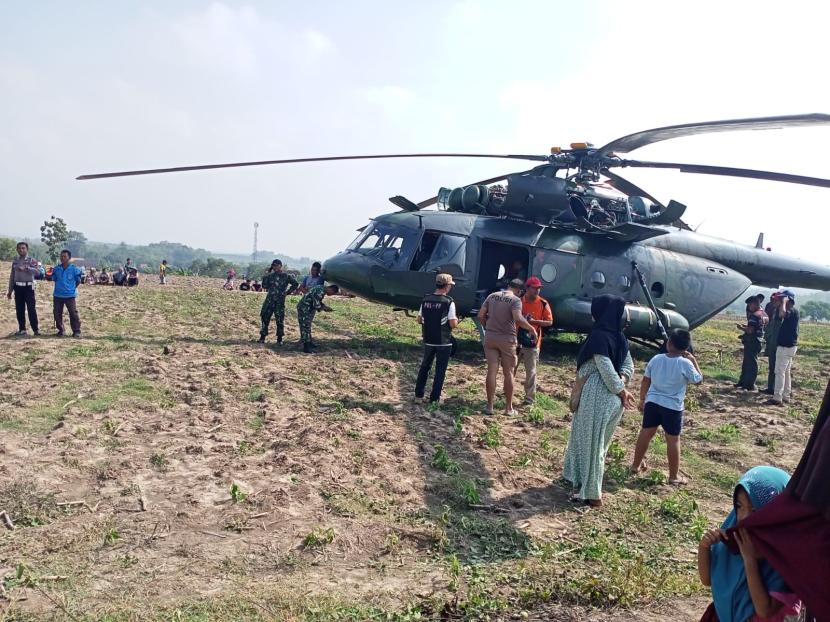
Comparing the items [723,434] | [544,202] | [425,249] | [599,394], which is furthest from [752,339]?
[599,394]

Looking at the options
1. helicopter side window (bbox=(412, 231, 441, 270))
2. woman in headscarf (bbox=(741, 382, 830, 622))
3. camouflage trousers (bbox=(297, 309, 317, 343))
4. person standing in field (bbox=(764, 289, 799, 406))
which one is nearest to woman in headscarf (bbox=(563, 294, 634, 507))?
woman in headscarf (bbox=(741, 382, 830, 622))

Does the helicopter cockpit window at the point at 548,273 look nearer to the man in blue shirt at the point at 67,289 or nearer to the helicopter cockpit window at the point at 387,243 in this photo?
the helicopter cockpit window at the point at 387,243

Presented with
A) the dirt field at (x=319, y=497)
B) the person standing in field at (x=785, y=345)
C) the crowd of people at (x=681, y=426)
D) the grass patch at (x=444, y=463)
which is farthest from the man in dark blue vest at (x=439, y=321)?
the person standing in field at (x=785, y=345)

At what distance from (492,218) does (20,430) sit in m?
8.16

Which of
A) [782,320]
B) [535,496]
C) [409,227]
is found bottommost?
[535,496]

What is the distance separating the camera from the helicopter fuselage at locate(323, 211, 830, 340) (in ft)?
37.0

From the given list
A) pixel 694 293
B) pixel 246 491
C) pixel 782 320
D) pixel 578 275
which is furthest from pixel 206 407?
pixel 694 293

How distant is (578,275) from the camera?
12.1 m

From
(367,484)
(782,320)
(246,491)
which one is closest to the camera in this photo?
(246,491)

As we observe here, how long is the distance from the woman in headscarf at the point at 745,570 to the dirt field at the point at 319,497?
1.47 metres

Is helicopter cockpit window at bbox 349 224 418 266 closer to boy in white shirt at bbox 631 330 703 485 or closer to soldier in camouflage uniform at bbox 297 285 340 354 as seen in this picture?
soldier in camouflage uniform at bbox 297 285 340 354

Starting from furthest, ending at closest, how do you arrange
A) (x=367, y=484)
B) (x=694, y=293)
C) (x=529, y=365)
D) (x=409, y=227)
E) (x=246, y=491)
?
(x=694, y=293)
(x=409, y=227)
(x=529, y=365)
(x=367, y=484)
(x=246, y=491)

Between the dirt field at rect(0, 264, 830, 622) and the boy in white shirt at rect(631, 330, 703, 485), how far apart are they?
1.48 ft

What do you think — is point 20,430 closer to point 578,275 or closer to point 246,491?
point 246,491
